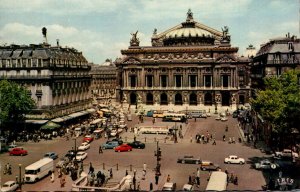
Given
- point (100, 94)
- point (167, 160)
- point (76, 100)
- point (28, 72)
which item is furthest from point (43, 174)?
point (100, 94)

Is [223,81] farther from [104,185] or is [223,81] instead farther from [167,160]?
[104,185]

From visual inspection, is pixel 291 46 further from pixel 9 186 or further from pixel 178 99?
pixel 9 186

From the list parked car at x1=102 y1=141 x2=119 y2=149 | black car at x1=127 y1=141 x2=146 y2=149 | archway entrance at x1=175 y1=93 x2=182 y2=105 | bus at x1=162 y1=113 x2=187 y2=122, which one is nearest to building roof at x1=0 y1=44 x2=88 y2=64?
parked car at x1=102 y1=141 x2=119 y2=149

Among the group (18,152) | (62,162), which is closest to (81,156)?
(62,162)

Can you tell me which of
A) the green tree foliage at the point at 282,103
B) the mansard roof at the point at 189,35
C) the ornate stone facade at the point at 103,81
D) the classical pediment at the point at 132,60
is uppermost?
the mansard roof at the point at 189,35

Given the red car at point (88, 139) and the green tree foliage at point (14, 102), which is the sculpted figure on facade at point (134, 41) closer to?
the green tree foliage at point (14, 102)

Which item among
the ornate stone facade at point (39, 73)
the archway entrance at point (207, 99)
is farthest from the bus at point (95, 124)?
the archway entrance at point (207, 99)
